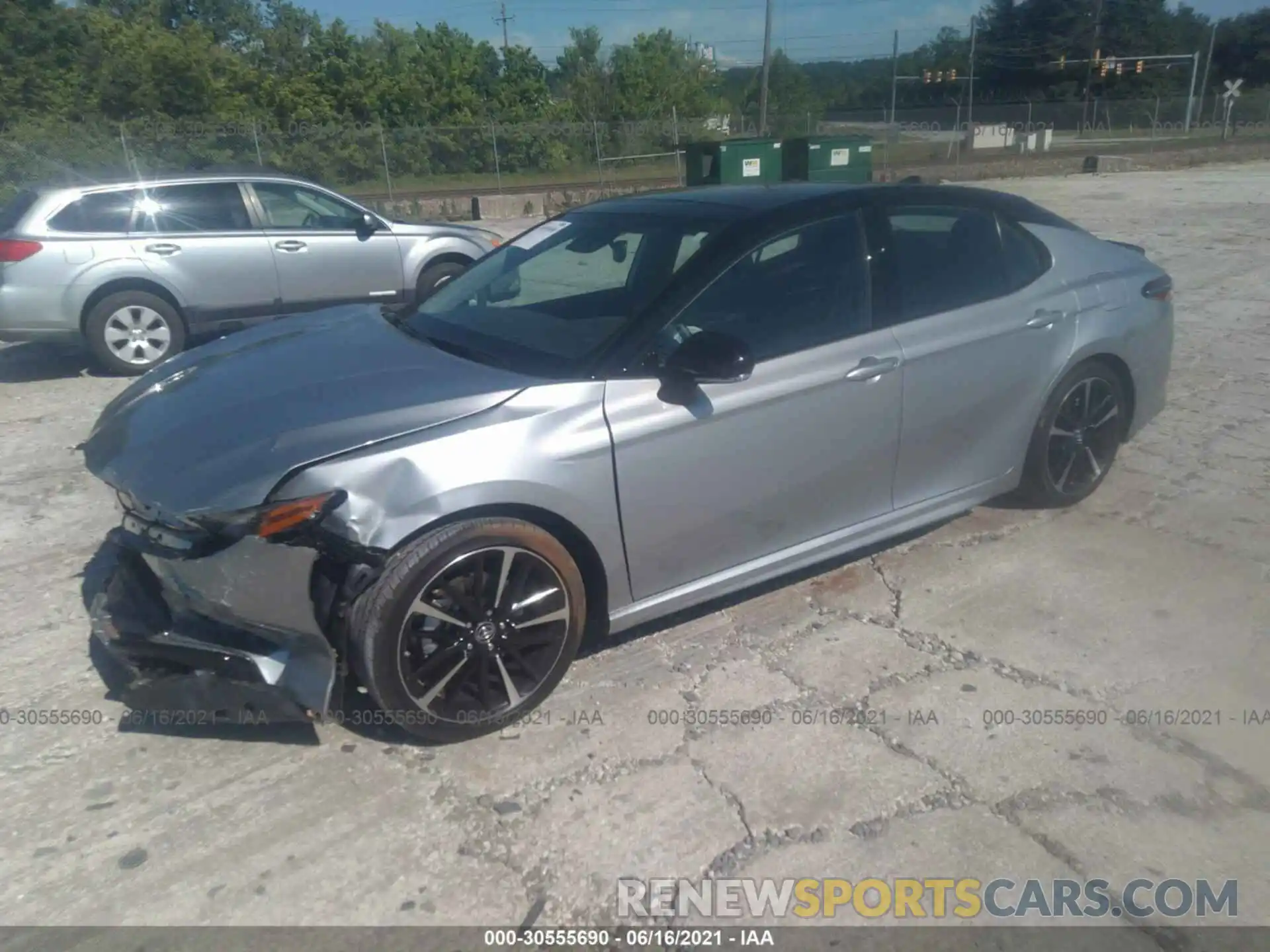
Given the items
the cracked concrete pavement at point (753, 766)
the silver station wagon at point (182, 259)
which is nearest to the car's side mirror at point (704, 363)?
the cracked concrete pavement at point (753, 766)

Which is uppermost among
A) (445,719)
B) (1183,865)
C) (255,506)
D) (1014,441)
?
(255,506)

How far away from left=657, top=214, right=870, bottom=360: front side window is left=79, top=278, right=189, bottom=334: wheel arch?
621 cm

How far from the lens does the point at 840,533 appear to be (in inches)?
157

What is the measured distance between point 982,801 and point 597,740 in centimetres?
121

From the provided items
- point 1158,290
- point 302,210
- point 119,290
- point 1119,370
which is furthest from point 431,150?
point 1119,370

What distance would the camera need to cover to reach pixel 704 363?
334 centimetres

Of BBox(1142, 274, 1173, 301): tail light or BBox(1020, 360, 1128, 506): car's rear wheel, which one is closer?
BBox(1020, 360, 1128, 506): car's rear wheel

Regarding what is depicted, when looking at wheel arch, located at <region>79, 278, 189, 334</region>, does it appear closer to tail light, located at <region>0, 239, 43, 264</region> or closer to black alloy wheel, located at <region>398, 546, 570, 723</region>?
tail light, located at <region>0, 239, 43, 264</region>

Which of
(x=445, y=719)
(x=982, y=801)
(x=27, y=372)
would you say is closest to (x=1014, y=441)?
(x=982, y=801)

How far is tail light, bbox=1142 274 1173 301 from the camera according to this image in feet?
16.0

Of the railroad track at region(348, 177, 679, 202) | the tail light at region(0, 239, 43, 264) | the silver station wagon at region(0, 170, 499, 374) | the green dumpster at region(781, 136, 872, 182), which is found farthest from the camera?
the railroad track at region(348, 177, 679, 202)

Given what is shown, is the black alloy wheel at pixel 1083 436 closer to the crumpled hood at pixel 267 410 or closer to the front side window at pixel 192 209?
the crumpled hood at pixel 267 410

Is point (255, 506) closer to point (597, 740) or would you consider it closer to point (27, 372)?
point (597, 740)

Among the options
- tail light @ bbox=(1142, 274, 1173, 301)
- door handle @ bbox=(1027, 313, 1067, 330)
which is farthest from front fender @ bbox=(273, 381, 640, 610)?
tail light @ bbox=(1142, 274, 1173, 301)
